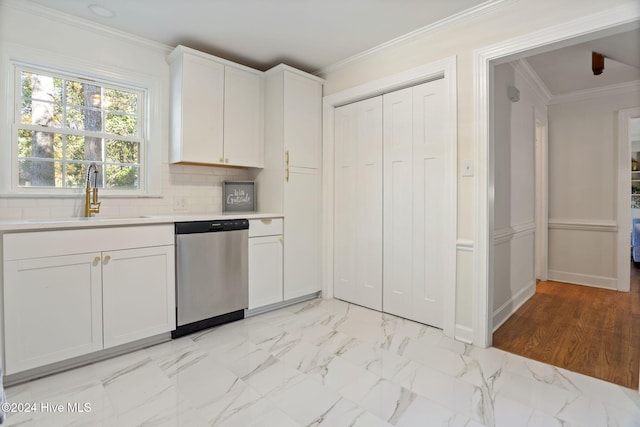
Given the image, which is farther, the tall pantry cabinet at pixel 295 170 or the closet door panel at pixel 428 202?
the tall pantry cabinet at pixel 295 170

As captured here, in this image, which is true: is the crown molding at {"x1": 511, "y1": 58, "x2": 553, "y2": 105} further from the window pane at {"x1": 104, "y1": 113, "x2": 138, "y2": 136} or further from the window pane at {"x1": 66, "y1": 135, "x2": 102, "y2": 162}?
the window pane at {"x1": 66, "y1": 135, "x2": 102, "y2": 162}

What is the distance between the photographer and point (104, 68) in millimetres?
2727

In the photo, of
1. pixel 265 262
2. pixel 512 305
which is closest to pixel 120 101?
pixel 265 262

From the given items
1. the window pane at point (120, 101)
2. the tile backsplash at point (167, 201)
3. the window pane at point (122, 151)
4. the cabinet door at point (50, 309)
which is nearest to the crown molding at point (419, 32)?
the tile backsplash at point (167, 201)

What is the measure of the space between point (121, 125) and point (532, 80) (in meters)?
4.24

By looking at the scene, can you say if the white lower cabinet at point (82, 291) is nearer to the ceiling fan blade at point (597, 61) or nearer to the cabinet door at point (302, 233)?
the cabinet door at point (302, 233)

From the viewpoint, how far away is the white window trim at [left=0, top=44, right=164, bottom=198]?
234 centimetres

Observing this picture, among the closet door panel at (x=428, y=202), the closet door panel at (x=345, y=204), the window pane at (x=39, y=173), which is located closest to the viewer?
the window pane at (x=39, y=173)

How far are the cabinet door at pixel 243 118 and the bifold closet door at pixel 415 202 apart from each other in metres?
1.31

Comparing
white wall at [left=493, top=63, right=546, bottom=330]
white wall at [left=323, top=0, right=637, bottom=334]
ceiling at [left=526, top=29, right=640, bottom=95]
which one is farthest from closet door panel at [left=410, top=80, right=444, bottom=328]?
ceiling at [left=526, top=29, right=640, bottom=95]

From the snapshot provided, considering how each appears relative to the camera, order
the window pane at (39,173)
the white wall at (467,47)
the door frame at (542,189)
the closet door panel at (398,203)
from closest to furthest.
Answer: the white wall at (467,47)
the window pane at (39,173)
the closet door panel at (398,203)
the door frame at (542,189)

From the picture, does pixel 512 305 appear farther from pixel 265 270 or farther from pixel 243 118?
pixel 243 118

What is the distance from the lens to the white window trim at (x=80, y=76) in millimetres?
2342

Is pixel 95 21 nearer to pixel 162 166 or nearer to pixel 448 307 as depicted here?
pixel 162 166
